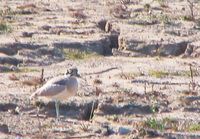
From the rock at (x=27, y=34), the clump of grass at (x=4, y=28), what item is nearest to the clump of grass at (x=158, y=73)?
the rock at (x=27, y=34)

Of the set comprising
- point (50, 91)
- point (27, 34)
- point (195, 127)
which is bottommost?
point (195, 127)

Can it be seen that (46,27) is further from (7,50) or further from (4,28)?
(7,50)

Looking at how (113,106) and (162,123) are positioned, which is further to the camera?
(113,106)

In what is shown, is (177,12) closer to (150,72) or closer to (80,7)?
→ (80,7)

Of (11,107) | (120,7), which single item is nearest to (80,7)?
(120,7)

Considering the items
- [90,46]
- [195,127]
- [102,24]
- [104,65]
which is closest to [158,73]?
[104,65]

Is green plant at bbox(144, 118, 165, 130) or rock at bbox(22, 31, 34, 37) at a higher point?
rock at bbox(22, 31, 34, 37)

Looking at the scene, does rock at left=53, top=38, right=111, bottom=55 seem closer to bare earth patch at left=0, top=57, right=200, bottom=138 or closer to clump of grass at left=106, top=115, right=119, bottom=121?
bare earth patch at left=0, top=57, right=200, bottom=138

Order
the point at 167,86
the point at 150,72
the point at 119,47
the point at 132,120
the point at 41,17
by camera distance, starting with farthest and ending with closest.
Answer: the point at 41,17
the point at 119,47
the point at 150,72
the point at 167,86
the point at 132,120

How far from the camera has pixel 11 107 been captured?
8.24m

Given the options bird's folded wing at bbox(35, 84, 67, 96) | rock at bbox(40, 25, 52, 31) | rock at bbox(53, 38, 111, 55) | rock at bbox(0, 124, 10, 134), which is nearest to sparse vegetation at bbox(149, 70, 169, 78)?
rock at bbox(53, 38, 111, 55)

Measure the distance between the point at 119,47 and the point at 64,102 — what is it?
356 centimetres

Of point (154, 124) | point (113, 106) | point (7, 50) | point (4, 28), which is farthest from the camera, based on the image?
point (4, 28)

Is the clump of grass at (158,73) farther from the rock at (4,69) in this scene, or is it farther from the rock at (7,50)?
the rock at (7,50)
